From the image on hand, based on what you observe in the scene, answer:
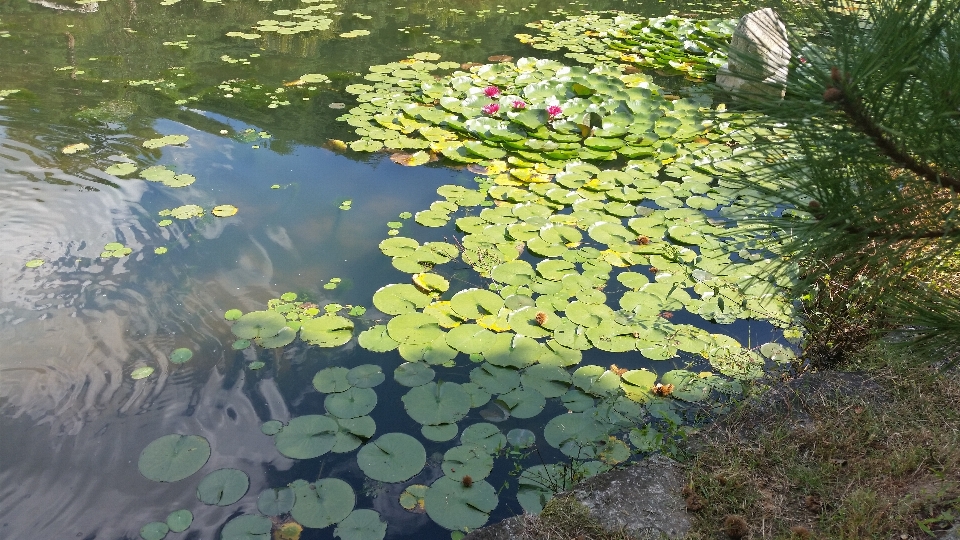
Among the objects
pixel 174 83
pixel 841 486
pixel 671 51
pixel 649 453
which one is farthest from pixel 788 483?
pixel 671 51

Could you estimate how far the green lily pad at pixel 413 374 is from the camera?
87.1 inches

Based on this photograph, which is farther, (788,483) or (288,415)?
(288,415)

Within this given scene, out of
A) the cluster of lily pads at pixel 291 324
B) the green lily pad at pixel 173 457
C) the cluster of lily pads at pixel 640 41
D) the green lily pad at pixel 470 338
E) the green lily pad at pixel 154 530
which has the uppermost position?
the cluster of lily pads at pixel 640 41

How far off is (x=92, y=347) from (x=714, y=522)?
6.67 ft

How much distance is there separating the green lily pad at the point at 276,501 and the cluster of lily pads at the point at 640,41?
14.8ft

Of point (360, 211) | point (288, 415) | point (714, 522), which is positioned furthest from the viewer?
point (360, 211)

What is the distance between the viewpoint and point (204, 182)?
134 inches

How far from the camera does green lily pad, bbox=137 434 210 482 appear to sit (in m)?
1.88

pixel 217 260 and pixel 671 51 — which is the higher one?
pixel 671 51

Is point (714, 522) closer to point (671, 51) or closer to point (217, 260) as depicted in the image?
point (217, 260)

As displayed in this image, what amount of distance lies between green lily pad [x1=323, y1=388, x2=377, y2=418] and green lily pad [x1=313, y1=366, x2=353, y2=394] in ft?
0.07

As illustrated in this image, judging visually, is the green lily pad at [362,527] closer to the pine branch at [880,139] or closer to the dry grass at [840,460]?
the dry grass at [840,460]

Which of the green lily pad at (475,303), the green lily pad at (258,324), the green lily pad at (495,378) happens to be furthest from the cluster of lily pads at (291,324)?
the green lily pad at (495,378)

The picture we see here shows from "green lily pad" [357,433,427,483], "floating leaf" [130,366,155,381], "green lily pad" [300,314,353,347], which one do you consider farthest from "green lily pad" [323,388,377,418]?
"floating leaf" [130,366,155,381]
